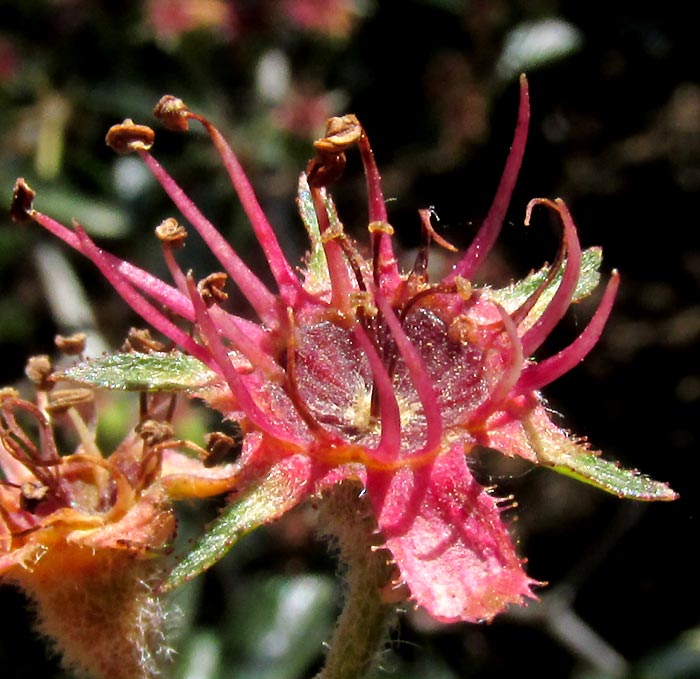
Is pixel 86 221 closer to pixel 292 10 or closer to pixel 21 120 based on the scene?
pixel 21 120

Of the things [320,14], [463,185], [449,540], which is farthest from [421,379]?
[463,185]

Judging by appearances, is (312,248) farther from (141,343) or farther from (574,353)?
(574,353)

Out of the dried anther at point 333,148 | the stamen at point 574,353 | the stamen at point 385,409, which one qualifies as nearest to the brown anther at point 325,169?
the dried anther at point 333,148

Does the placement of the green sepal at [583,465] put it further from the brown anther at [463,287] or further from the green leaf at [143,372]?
the green leaf at [143,372]

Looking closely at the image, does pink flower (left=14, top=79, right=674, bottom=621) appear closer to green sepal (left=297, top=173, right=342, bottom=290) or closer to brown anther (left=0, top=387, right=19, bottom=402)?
green sepal (left=297, top=173, right=342, bottom=290)

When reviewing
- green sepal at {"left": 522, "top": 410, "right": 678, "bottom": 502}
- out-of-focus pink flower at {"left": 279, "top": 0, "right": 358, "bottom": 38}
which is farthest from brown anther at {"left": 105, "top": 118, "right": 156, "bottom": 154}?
out-of-focus pink flower at {"left": 279, "top": 0, "right": 358, "bottom": 38}
